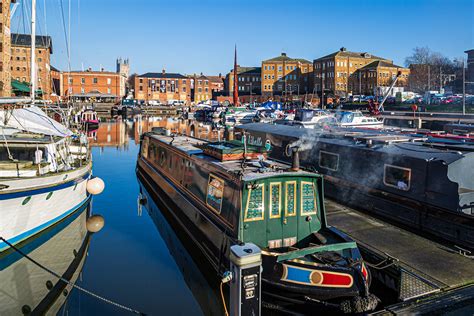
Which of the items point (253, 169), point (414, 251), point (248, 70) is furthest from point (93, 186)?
point (248, 70)

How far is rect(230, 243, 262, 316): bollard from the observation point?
20.9 feet

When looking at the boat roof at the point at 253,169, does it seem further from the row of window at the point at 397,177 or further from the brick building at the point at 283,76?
the brick building at the point at 283,76

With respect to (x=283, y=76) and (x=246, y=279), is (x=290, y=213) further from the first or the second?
(x=283, y=76)

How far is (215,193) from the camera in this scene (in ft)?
37.9

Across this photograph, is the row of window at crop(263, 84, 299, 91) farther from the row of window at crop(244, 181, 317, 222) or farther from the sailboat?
the row of window at crop(244, 181, 317, 222)

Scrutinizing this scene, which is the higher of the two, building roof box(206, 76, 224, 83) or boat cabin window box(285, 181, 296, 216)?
building roof box(206, 76, 224, 83)

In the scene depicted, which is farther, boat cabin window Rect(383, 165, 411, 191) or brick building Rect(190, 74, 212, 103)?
brick building Rect(190, 74, 212, 103)

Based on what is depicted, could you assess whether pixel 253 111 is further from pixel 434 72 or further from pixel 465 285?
pixel 465 285

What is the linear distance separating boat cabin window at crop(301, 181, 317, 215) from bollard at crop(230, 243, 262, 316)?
12.5ft

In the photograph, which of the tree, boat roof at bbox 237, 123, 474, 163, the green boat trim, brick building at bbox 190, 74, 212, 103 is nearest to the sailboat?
the green boat trim

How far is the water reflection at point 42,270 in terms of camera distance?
9312 mm

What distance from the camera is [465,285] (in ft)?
27.9

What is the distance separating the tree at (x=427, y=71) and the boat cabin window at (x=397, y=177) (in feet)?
240

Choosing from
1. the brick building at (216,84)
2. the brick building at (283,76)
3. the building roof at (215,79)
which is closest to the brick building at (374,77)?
the brick building at (283,76)
